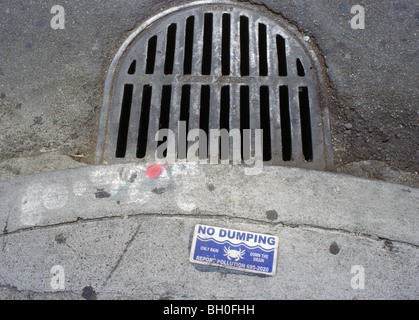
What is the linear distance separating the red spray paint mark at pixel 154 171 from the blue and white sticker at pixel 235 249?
14.6 inches

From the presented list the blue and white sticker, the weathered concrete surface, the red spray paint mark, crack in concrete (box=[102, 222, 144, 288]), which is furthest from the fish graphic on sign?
the weathered concrete surface

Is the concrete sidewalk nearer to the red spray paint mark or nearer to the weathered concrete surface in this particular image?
the red spray paint mark

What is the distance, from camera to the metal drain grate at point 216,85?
225cm

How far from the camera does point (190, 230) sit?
1919 millimetres

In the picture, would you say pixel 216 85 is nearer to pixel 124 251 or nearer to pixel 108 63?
pixel 108 63

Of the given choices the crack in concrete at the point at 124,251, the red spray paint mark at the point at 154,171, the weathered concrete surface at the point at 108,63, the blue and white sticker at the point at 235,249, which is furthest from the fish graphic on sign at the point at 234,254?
the weathered concrete surface at the point at 108,63

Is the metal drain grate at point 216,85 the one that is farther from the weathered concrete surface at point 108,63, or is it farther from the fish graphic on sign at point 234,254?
the fish graphic on sign at point 234,254

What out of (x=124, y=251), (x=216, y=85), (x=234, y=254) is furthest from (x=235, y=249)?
(x=216, y=85)

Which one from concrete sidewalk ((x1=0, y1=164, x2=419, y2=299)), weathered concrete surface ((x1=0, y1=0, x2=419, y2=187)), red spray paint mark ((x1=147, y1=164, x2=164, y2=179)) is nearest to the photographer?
concrete sidewalk ((x1=0, y1=164, x2=419, y2=299))

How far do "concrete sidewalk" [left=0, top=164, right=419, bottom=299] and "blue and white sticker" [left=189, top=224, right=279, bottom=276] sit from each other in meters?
0.04

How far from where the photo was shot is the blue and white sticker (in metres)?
1.84
